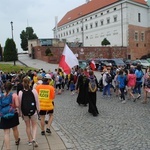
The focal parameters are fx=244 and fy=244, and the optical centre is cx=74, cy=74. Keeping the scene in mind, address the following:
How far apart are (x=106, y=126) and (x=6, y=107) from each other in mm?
3661

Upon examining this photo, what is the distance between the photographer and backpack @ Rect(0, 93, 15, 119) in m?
6.04

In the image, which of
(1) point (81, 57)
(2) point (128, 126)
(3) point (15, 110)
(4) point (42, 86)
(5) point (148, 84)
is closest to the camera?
(3) point (15, 110)

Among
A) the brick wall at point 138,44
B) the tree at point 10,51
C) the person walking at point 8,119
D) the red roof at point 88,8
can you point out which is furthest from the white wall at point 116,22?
the person walking at point 8,119

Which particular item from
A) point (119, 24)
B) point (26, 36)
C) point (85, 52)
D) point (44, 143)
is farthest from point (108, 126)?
point (26, 36)

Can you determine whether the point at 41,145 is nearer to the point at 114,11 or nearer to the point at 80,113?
the point at 80,113

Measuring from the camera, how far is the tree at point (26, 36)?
91.4m

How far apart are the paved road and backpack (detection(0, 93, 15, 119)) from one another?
173 centimetres

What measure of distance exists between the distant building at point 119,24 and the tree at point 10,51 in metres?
26.3

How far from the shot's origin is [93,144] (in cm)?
658

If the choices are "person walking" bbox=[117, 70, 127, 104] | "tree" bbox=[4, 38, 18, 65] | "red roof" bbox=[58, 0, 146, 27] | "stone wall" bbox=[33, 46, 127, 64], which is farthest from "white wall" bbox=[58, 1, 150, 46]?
"person walking" bbox=[117, 70, 127, 104]

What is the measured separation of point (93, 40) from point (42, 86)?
6199 cm

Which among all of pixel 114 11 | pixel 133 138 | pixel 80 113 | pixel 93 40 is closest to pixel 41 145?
pixel 133 138

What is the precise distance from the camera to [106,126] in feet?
27.2

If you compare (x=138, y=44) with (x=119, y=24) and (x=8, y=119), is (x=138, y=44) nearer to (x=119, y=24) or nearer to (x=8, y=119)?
(x=119, y=24)
